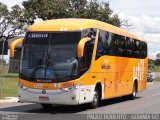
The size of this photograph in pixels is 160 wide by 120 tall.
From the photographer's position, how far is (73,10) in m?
51.8

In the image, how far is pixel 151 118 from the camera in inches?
640

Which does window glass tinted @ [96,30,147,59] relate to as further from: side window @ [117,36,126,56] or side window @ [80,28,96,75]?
side window @ [80,28,96,75]

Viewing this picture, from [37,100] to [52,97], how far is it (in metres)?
0.63

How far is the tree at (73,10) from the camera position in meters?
51.3

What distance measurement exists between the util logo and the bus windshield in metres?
9.23

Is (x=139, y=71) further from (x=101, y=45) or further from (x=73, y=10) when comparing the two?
(x=73, y=10)

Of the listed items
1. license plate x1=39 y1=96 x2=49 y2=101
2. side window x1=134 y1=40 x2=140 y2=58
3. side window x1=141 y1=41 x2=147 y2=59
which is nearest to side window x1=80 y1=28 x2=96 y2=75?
license plate x1=39 y1=96 x2=49 y2=101

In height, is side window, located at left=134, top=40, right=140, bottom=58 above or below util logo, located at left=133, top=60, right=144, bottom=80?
above

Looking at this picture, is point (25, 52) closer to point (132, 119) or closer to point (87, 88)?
point (87, 88)

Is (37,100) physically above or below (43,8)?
below

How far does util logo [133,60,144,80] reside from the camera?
87.7ft

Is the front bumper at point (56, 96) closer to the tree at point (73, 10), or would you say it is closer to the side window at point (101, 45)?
the side window at point (101, 45)

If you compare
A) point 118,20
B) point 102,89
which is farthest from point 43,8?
point 102,89

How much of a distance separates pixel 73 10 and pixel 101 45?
31978 millimetres
